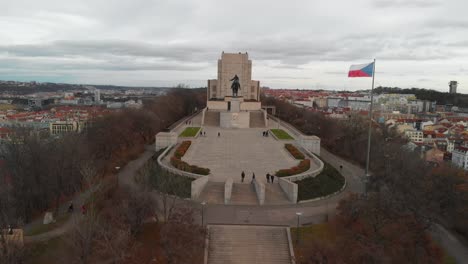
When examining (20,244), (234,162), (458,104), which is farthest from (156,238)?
(458,104)

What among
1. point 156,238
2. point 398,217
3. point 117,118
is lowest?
point 156,238

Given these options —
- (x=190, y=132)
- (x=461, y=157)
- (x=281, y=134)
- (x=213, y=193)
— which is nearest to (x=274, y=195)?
(x=213, y=193)

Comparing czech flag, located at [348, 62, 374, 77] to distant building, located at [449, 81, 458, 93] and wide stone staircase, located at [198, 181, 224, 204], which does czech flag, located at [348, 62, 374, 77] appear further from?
distant building, located at [449, 81, 458, 93]

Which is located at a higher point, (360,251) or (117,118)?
(117,118)

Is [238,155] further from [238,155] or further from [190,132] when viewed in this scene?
[190,132]

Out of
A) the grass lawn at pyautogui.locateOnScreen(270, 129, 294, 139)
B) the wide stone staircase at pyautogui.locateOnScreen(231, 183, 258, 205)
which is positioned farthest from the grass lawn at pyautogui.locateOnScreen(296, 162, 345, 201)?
the grass lawn at pyautogui.locateOnScreen(270, 129, 294, 139)

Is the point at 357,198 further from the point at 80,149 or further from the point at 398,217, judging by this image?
the point at 80,149
